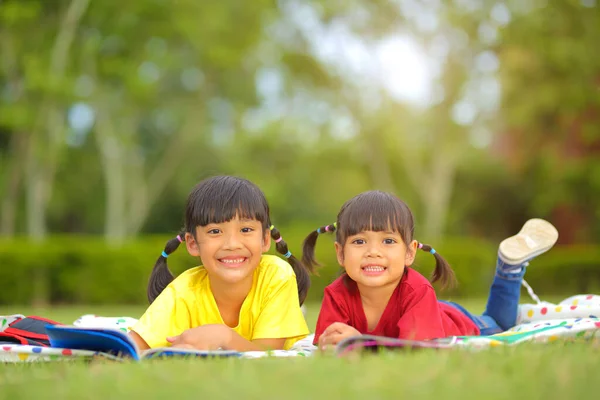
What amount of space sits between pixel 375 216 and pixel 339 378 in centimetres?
147

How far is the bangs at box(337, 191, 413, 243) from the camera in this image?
12.4 feet

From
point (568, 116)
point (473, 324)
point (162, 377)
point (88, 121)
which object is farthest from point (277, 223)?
point (162, 377)

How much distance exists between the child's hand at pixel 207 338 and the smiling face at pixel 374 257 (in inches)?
28.4

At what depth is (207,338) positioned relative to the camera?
364 centimetres

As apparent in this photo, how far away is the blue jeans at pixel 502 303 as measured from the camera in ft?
15.6

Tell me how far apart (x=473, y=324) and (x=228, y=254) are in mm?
1700

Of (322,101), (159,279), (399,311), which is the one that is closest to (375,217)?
(399,311)

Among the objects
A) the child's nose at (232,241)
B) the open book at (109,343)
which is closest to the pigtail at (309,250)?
the child's nose at (232,241)

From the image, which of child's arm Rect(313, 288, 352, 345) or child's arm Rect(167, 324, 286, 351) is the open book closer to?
child's arm Rect(167, 324, 286, 351)

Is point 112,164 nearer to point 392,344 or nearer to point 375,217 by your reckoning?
point 375,217

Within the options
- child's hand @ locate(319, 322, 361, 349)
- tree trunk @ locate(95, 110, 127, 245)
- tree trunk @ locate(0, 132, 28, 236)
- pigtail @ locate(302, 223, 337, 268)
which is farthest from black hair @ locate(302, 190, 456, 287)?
tree trunk @ locate(95, 110, 127, 245)

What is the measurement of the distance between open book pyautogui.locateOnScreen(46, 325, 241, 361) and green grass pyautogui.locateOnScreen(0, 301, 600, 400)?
28 cm

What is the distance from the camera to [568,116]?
59.1 feet

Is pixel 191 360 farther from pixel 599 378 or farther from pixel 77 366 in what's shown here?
pixel 599 378
